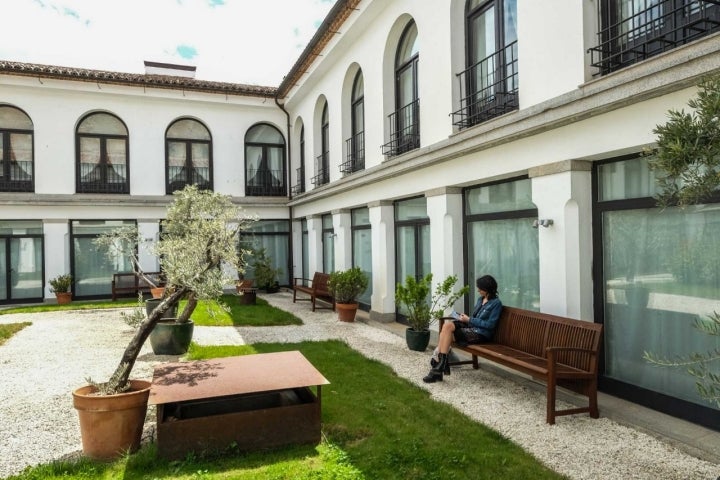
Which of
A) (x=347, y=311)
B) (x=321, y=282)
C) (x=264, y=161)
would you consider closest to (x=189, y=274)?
(x=347, y=311)

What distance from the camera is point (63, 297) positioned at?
16.3m

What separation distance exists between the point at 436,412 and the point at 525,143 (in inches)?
145

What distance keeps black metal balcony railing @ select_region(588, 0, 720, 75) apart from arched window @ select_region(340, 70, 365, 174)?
25.1ft

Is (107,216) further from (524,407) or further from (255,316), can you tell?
(524,407)

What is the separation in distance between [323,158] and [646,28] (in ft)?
37.8

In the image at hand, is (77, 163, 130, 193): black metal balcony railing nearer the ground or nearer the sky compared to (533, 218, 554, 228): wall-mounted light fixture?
nearer the sky

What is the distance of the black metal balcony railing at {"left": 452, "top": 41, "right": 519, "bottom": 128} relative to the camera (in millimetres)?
7375

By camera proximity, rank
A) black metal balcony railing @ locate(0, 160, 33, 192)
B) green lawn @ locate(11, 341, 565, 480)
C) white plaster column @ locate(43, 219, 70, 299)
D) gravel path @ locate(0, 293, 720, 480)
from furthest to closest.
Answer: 1. white plaster column @ locate(43, 219, 70, 299)
2. black metal balcony railing @ locate(0, 160, 33, 192)
3. gravel path @ locate(0, 293, 720, 480)
4. green lawn @ locate(11, 341, 565, 480)

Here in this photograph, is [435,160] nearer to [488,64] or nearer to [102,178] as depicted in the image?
[488,64]

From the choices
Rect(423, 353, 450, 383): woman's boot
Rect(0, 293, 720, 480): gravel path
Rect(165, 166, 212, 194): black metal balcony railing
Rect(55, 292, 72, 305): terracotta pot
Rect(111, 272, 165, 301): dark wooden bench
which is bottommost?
Rect(0, 293, 720, 480): gravel path

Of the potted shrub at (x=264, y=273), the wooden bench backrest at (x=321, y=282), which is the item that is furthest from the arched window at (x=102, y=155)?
Answer: the wooden bench backrest at (x=321, y=282)

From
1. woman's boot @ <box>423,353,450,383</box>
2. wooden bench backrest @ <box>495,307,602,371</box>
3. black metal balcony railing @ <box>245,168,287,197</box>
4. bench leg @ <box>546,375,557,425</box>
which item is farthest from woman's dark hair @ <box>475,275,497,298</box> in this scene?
black metal balcony railing @ <box>245,168,287,197</box>

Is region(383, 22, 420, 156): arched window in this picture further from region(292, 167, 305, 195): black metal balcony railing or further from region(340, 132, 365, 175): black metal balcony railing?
region(292, 167, 305, 195): black metal balcony railing

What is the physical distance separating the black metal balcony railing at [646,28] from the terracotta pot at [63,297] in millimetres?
16582
